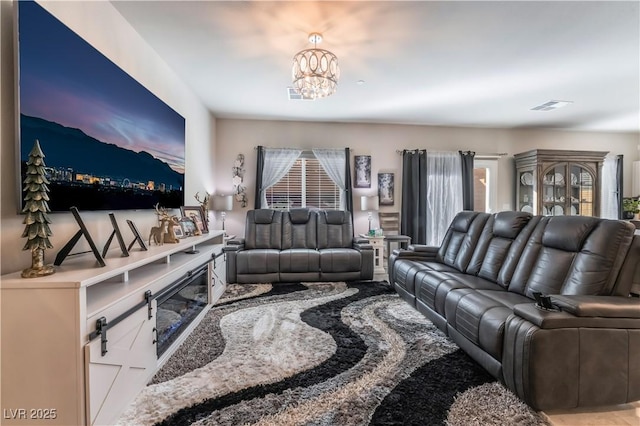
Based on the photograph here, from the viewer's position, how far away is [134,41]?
256 centimetres

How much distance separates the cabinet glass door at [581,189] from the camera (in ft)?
18.1

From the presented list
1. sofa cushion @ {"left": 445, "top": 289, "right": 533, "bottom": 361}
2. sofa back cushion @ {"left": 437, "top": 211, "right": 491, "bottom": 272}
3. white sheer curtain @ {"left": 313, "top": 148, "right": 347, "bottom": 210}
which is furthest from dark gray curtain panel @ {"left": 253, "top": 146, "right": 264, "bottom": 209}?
sofa cushion @ {"left": 445, "top": 289, "right": 533, "bottom": 361}

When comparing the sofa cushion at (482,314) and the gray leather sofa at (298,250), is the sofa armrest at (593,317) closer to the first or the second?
the sofa cushion at (482,314)

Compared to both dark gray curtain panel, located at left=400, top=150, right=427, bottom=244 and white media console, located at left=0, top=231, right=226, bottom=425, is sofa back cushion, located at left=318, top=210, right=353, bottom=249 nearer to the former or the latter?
dark gray curtain panel, located at left=400, top=150, right=427, bottom=244

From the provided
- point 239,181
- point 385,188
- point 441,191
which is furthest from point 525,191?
point 239,181

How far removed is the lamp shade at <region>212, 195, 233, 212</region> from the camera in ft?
15.8

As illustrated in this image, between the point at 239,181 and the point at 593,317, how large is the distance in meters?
4.79

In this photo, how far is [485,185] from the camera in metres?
5.93

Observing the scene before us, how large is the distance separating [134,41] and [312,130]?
3216 millimetres

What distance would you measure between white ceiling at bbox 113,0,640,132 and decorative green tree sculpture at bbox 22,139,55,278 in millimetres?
1532

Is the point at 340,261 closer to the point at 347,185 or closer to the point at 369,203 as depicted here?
the point at 369,203

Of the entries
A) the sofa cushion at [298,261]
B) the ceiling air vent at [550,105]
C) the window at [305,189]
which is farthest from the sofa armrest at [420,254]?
the ceiling air vent at [550,105]

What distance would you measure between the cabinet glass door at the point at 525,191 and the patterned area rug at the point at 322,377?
4.03m

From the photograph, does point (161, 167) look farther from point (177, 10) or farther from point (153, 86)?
point (177, 10)
